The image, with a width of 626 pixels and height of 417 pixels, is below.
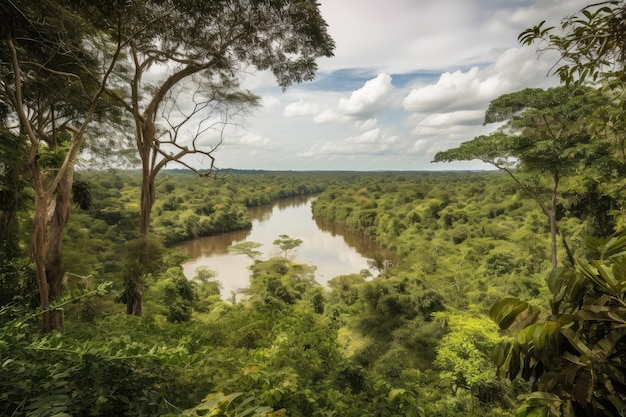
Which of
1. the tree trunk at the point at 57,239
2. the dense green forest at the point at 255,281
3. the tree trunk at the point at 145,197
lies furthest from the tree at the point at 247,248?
the tree trunk at the point at 57,239

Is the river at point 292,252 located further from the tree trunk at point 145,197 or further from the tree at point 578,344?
the tree at point 578,344

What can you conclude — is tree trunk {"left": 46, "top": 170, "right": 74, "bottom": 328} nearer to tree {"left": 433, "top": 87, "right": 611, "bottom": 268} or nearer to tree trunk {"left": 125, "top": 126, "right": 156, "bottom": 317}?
tree trunk {"left": 125, "top": 126, "right": 156, "bottom": 317}

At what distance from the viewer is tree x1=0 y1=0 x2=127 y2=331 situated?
3297 millimetres

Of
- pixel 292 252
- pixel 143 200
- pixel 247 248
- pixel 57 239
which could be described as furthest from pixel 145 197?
pixel 292 252

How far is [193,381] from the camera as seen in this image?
181 cm

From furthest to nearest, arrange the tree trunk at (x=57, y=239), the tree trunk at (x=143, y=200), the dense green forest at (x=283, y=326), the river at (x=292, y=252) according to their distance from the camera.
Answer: the river at (x=292, y=252) < the tree trunk at (x=143, y=200) < the tree trunk at (x=57, y=239) < the dense green forest at (x=283, y=326)

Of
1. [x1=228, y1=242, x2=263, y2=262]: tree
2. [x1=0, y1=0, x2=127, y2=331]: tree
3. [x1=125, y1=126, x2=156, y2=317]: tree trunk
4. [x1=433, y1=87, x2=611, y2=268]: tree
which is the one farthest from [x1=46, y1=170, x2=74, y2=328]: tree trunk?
[x1=228, y1=242, x2=263, y2=262]: tree

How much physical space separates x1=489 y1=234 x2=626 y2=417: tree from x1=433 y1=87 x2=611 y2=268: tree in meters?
7.97

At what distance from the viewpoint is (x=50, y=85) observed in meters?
4.70

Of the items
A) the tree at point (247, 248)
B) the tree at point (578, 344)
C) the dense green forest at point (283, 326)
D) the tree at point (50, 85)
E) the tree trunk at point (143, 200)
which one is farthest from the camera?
the tree at point (247, 248)

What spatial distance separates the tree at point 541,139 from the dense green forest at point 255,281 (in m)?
0.05

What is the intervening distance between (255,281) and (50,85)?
12.2m

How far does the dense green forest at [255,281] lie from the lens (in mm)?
1084

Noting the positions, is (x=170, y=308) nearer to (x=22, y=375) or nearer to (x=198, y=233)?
(x=22, y=375)
